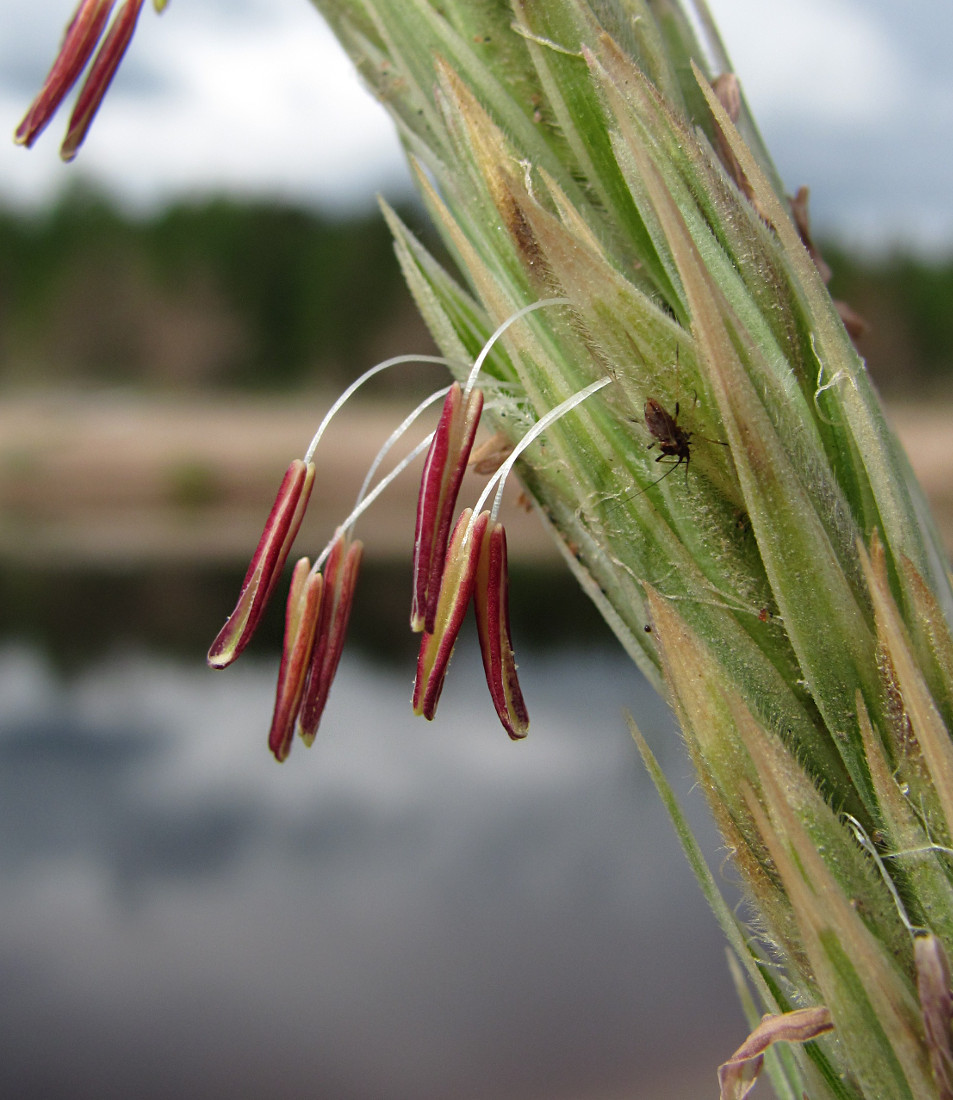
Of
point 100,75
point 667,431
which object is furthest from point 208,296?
point 667,431

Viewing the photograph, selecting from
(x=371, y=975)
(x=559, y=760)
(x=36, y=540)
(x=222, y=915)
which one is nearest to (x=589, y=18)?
(x=371, y=975)

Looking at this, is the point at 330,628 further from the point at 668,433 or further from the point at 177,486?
the point at 177,486

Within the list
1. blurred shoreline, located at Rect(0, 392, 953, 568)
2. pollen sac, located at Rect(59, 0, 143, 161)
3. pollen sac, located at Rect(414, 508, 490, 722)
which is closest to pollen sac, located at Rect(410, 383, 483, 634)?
pollen sac, located at Rect(414, 508, 490, 722)

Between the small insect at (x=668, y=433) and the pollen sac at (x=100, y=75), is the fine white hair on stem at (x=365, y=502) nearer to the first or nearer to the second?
the small insect at (x=668, y=433)

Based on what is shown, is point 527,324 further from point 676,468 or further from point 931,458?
point 931,458

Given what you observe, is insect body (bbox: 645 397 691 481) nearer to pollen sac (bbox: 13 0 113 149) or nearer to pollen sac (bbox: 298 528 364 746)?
pollen sac (bbox: 298 528 364 746)

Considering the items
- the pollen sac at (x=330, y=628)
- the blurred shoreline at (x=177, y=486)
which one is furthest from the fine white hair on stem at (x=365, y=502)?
the blurred shoreline at (x=177, y=486)

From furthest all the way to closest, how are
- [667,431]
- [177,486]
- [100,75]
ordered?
[177,486]
[100,75]
[667,431]
